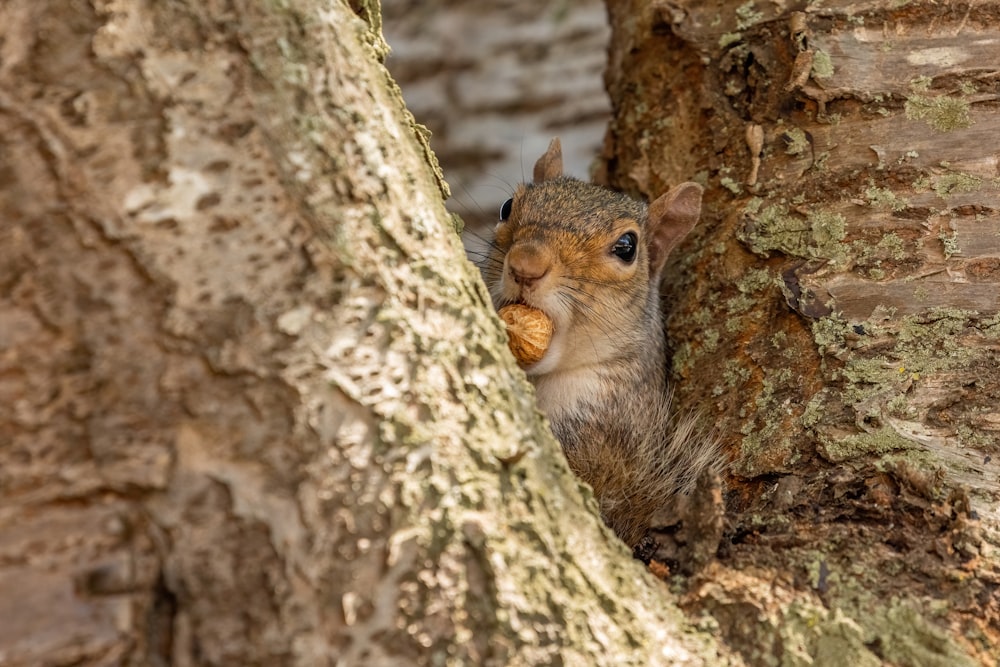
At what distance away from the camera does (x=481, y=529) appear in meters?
0.98

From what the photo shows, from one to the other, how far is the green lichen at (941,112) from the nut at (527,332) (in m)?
0.85

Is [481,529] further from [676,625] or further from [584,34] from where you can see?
[584,34]

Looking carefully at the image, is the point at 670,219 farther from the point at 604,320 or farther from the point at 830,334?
the point at 830,334

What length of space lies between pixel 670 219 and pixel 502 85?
2546 mm

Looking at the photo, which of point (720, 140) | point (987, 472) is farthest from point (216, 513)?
point (720, 140)

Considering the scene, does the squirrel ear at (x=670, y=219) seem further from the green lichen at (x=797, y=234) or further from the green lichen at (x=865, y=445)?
the green lichen at (x=865, y=445)

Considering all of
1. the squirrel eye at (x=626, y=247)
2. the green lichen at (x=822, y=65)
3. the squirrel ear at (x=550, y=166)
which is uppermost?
the green lichen at (x=822, y=65)

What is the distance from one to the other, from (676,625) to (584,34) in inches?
156

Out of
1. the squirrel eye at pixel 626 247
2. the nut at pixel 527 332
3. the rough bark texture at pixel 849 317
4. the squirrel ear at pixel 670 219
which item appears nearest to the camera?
the rough bark texture at pixel 849 317

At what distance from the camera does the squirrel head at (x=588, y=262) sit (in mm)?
2146

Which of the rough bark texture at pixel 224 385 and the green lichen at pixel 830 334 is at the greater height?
the green lichen at pixel 830 334

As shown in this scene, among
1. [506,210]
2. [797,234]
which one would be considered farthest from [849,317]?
[506,210]

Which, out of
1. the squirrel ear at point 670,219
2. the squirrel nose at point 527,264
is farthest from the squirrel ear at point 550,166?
the squirrel nose at point 527,264

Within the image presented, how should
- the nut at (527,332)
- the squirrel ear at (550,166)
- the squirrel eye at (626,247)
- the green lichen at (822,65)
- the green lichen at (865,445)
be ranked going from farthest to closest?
the squirrel ear at (550,166) → the squirrel eye at (626,247) → the nut at (527,332) → the green lichen at (822,65) → the green lichen at (865,445)
